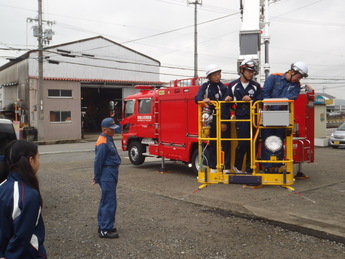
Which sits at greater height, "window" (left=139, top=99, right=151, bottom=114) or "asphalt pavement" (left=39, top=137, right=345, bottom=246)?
"window" (left=139, top=99, right=151, bottom=114)

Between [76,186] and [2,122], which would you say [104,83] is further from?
[2,122]

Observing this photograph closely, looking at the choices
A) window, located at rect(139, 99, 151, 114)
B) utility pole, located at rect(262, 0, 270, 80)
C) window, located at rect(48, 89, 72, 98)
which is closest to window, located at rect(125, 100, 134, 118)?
window, located at rect(139, 99, 151, 114)

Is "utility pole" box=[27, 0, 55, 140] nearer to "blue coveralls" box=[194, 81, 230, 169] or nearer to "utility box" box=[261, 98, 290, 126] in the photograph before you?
"blue coveralls" box=[194, 81, 230, 169]

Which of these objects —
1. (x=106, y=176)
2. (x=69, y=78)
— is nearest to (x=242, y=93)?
(x=106, y=176)

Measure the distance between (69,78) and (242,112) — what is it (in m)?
30.4

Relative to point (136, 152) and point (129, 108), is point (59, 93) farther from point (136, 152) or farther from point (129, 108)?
point (136, 152)

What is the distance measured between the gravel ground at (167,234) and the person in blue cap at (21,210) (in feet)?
9.19

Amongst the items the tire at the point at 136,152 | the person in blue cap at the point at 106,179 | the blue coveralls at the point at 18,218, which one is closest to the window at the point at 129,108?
the tire at the point at 136,152

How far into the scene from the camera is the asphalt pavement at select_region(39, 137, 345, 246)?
6730mm

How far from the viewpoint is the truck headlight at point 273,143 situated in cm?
576

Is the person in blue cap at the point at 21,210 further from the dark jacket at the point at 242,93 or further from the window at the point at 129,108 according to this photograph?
the window at the point at 129,108

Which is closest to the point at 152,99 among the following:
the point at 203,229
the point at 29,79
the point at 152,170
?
the point at 152,170

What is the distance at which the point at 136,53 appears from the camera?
1548 inches

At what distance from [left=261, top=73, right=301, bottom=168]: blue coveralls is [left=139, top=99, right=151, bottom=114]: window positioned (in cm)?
796
